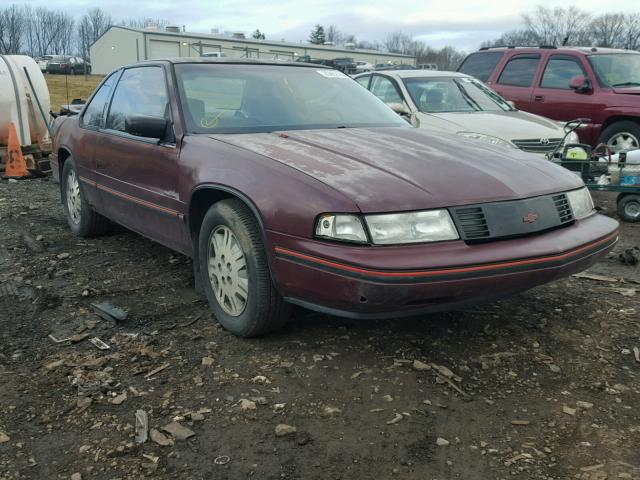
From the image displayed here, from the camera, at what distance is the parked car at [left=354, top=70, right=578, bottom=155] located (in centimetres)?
718

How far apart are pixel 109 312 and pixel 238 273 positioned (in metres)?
1.02

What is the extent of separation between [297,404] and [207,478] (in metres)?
0.60

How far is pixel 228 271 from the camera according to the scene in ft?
11.5

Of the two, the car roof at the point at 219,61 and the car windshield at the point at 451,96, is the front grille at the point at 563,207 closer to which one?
the car roof at the point at 219,61

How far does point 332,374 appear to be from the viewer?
309 centimetres

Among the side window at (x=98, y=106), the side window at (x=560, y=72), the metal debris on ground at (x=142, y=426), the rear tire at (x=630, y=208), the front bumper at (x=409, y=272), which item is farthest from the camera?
the side window at (x=560, y=72)

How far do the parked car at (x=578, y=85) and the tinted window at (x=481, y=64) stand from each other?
0.05 feet

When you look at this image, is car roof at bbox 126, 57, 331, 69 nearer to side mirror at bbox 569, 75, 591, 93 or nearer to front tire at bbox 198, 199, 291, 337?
front tire at bbox 198, 199, 291, 337

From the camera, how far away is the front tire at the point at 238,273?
326cm

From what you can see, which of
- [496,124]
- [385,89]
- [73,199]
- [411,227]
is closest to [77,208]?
[73,199]

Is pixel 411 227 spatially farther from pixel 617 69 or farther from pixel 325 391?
pixel 617 69

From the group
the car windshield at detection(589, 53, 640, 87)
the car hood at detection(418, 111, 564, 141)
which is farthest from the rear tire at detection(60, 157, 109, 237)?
the car windshield at detection(589, 53, 640, 87)

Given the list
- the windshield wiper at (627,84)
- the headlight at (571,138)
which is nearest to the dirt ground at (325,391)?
the headlight at (571,138)

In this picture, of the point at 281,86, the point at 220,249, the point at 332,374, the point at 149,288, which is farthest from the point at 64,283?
the point at 332,374
